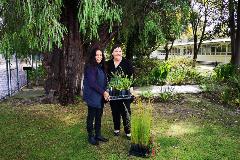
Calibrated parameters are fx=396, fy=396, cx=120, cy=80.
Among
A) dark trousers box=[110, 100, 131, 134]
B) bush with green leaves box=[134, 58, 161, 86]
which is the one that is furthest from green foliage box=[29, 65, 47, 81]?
dark trousers box=[110, 100, 131, 134]

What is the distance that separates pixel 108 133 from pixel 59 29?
8.60ft

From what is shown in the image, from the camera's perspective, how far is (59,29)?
9070 millimetres

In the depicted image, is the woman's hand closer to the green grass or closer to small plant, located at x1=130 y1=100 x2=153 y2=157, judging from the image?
small plant, located at x1=130 y1=100 x2=153 y2=157

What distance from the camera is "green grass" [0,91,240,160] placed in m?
7.30

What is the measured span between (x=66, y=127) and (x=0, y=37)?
2.79 metres

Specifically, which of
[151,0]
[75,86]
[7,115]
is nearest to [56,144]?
[7,115]

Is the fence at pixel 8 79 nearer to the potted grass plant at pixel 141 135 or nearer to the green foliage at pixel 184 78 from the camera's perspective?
the potted grass plant at pixel 141 135

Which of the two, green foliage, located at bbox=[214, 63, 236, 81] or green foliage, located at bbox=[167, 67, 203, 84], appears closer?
green foliage, located at bbox=[167, 67, 203, 84]

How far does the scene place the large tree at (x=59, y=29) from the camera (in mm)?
9172

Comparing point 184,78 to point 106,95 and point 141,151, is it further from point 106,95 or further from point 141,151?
point 141,151

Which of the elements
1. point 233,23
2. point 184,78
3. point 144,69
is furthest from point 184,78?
point 233,23

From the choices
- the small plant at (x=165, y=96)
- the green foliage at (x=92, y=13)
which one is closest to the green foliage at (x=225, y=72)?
the small plant at (x=165, y=96)

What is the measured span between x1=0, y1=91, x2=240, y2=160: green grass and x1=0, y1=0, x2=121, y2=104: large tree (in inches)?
39.0

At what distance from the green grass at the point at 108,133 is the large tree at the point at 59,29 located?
99 cm
